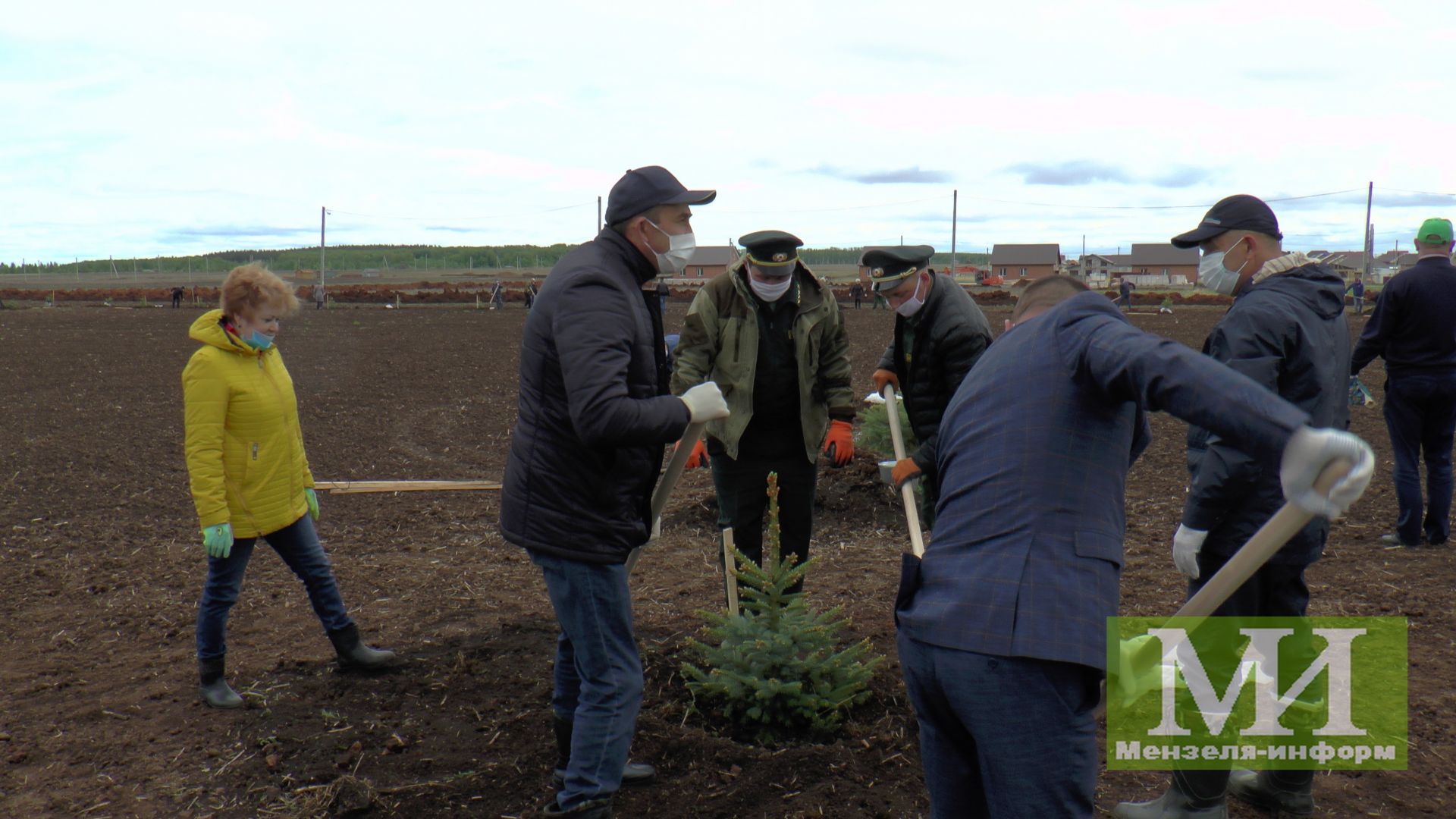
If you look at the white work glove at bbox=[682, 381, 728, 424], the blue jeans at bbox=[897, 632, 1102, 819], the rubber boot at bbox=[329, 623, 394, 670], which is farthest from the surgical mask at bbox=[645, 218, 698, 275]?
the rubber boot at bbox=[329, 623, 394, 670]

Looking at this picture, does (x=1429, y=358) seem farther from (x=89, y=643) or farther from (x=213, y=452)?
(x=89, y=643)

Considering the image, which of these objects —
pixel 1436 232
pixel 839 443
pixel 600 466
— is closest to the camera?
pixel 600 466

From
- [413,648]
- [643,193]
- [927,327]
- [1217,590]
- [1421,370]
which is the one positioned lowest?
[413,648]

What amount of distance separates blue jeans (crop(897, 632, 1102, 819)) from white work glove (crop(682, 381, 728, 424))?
1068 millimetres

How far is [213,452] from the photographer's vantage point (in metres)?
4.20

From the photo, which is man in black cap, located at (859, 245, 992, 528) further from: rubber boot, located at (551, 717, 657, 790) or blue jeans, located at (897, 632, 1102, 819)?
blue jeans, located at (897, 632, 1102, 819)

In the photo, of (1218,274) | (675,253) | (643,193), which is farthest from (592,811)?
(1218,274)

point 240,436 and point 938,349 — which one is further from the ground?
point 938,349

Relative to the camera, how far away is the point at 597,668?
3.14 meters

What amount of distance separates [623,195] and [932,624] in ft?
5.37

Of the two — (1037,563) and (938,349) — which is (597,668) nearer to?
(1037,563)

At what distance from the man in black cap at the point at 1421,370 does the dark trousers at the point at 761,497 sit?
4138mm

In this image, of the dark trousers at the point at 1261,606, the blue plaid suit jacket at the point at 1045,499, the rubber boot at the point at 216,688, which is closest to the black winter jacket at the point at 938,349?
the dark trousers at the point at 1261,606

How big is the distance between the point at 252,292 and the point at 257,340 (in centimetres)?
20
